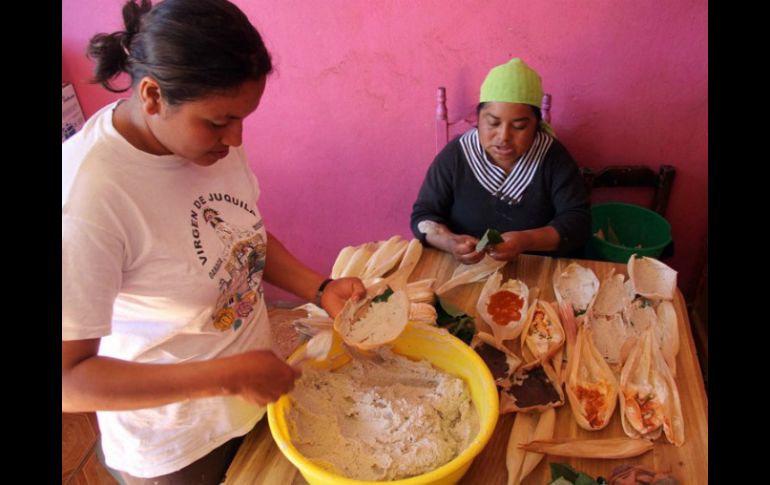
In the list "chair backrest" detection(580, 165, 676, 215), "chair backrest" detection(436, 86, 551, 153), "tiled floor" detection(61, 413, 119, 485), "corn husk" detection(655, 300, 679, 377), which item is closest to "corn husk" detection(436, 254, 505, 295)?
"corn husk" detection(655, 300, 679, 377)

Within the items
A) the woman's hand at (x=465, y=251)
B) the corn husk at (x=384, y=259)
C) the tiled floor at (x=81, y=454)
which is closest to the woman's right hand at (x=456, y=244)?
the woman's hand at (x=465, y=251)

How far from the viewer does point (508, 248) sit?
1832 mm

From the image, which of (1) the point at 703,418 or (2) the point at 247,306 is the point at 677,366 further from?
(2) the point at 247,306

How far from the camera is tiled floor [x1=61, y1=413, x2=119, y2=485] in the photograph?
8.10ft

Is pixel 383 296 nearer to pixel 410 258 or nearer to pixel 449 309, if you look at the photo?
pixel 449 309

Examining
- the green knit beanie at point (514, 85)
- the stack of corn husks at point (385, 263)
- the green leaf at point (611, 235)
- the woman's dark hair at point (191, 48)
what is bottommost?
the green leaf at point (611, 235)

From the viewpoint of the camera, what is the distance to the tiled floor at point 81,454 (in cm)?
247

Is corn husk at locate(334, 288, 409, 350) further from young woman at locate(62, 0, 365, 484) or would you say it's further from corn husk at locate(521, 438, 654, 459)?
corn husk at locate(521, 438, 654, 459)

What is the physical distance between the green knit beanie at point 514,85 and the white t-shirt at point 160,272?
1.01m

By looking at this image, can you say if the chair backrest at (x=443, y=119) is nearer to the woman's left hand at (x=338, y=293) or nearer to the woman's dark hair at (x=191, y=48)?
the woman's left hand at (x=338, y=293)

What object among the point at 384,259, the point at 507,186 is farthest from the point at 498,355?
the point at 507,186

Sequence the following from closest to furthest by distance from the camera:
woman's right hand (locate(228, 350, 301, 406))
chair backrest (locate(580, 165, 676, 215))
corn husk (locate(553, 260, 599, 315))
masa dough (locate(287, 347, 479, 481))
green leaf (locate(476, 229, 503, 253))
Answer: woman's right hand (locate(228, 350, 301, 406)) → masa dough (locate(287, 347, 479, 481)) → corn husk (locate(553, 260, 599, 315)) → green leaf (locate(476, 229, 503, 253)) → chair backrest (locate(580, 165, 676, 215))

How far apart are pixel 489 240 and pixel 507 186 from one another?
0.45m

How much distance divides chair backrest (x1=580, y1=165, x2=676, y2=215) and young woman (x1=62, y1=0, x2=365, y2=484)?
169 centimetres
